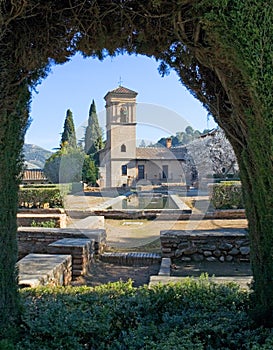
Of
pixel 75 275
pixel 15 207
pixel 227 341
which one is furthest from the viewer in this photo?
pixel 75 275

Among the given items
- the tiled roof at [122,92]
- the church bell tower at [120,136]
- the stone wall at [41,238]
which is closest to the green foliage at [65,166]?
the church bell tower at [120,136]

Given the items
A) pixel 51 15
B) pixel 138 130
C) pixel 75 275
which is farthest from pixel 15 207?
pixel 138 130

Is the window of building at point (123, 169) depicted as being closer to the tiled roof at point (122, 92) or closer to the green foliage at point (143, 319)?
the tiled roof at point (122, 92)

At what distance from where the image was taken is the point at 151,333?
8.55ft

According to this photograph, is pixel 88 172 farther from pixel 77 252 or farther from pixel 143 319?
pixel 143 319

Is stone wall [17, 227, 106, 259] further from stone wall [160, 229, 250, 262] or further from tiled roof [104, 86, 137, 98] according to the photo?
tiled roof [104, 86, 137, 98]

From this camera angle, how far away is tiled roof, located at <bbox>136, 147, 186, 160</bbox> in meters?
37.2

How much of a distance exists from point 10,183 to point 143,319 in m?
1.60

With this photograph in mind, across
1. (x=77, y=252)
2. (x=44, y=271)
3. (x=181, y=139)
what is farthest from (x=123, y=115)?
(x=181, y=139)

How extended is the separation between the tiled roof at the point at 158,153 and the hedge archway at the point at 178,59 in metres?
33.5

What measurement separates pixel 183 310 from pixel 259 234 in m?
1.00

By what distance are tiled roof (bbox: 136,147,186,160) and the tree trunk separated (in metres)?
33.5

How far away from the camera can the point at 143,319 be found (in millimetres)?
2959

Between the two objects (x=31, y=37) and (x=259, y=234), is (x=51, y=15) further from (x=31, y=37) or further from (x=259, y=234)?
(x=259, y=234)
